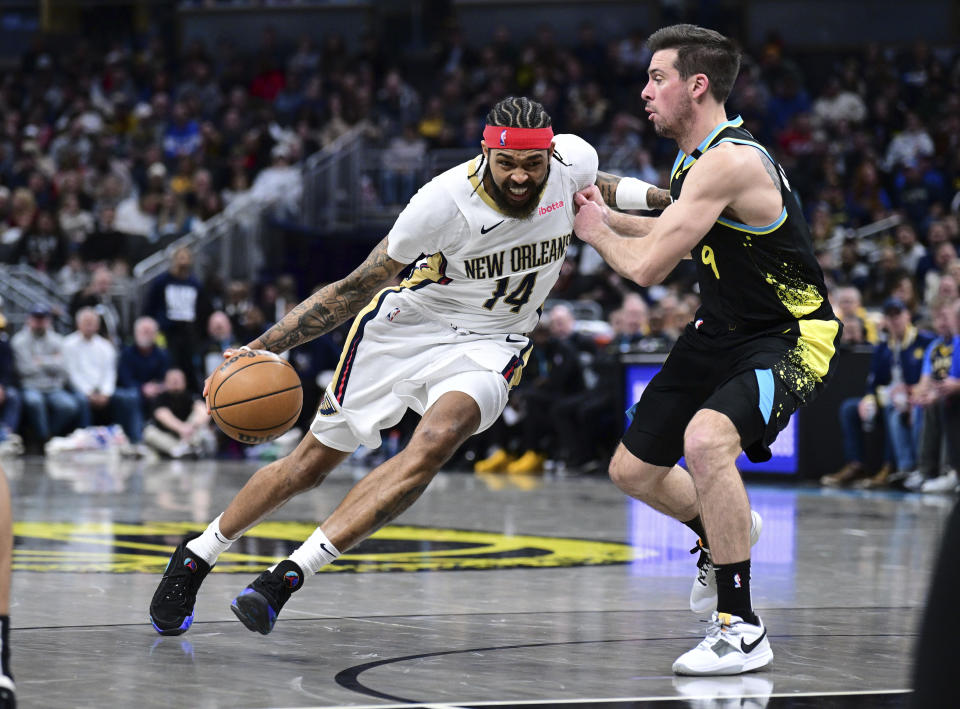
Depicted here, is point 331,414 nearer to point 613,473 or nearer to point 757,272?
point 613,473

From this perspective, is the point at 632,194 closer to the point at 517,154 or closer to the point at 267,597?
the point at 517,154

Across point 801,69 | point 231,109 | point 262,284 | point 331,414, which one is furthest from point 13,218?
point 331,414

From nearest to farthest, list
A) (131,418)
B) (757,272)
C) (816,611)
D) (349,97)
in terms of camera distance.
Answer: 1. (757,272)
2. (816,611)
3. (131,418)
4. (349,97)

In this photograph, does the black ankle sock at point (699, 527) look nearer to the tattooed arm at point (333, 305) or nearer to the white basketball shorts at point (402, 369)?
the white basketball shorts at point (402, 369)

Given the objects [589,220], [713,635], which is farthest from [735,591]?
[589,220]

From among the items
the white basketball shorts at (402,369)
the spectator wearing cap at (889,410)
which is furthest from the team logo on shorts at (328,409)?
the spectator wearing cap at (889,410)

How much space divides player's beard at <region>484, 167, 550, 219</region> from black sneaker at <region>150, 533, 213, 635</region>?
1824mm

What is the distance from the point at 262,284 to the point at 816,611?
1486 centimetres

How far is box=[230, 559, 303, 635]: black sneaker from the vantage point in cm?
527

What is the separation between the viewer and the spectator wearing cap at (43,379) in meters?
17.6

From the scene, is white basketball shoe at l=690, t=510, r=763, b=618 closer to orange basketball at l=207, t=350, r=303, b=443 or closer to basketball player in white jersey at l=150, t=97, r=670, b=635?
basketball player in white jersey at l=150, t=97, r=670, b=635

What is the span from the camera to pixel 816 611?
644 cm

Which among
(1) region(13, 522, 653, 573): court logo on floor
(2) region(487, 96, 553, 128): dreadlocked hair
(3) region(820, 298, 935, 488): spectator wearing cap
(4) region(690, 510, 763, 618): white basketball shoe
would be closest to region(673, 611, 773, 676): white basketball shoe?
(4) region(690, 510, 763, 618): white basketball shoe

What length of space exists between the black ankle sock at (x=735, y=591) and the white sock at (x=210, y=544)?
6.42ft
